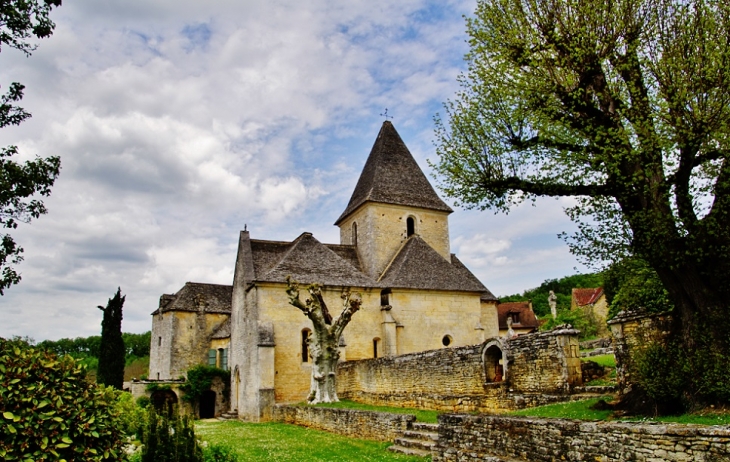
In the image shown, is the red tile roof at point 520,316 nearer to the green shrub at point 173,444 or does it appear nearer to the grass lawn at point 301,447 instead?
the grass lawn at point 301,447

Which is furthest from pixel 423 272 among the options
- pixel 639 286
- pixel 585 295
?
pixel 585 295

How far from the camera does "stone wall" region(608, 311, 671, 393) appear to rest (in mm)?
10850

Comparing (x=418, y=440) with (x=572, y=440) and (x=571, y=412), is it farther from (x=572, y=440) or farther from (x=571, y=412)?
(x=572, y=440)

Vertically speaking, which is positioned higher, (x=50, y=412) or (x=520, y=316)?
(x=520, y=316)

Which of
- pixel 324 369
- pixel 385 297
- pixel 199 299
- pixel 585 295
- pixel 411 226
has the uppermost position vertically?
pixel 411 226

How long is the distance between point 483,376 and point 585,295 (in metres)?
39.9

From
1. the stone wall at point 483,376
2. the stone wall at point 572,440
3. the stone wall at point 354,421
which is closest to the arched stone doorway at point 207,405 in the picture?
the stone wall at point 354,421

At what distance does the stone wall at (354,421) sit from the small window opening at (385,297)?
820cm

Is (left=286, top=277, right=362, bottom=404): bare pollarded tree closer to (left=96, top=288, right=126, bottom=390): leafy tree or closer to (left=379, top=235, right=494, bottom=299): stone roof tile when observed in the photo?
(left=379, top=235, right=494, bottom=299): stone roof tile

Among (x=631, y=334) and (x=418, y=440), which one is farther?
(x=418, y=440)

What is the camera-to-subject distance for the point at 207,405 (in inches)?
1280

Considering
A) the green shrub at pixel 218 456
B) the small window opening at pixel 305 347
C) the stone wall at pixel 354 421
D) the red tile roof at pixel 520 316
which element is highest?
the red tile roof at pixel 520 316

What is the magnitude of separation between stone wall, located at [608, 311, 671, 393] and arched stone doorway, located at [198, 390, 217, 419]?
1023 inches

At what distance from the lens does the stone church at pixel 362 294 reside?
25.0 m
